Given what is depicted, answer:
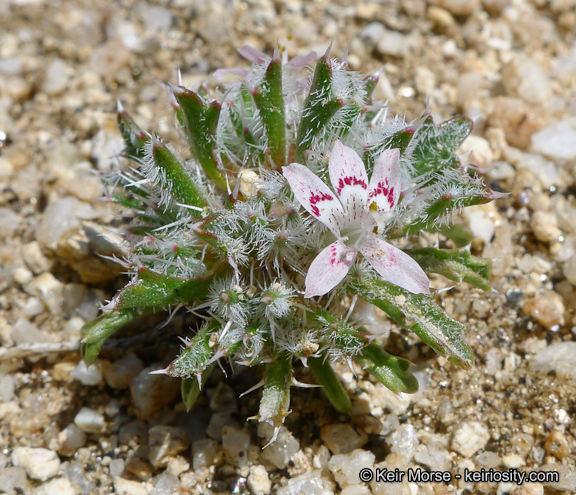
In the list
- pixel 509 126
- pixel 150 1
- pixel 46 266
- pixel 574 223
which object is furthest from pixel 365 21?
pixel 46 266

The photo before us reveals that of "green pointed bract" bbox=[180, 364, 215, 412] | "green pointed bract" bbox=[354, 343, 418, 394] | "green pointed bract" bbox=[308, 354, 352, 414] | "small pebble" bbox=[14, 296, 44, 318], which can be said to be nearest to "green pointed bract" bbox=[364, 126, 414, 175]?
"green pointed bract" bbox=[354, 343, 418, 394]

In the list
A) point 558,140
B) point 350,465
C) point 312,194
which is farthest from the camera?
point 558,140

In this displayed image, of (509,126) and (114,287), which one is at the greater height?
(509,126)

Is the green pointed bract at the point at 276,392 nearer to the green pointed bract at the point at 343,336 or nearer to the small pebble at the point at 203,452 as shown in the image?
the green pointed bract at the point at 343,336

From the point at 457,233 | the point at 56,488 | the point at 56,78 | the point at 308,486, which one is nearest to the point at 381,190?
the point at 457,233

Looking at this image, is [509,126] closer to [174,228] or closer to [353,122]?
[353,122]

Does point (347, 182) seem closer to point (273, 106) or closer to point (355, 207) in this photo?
point (355, 207)
